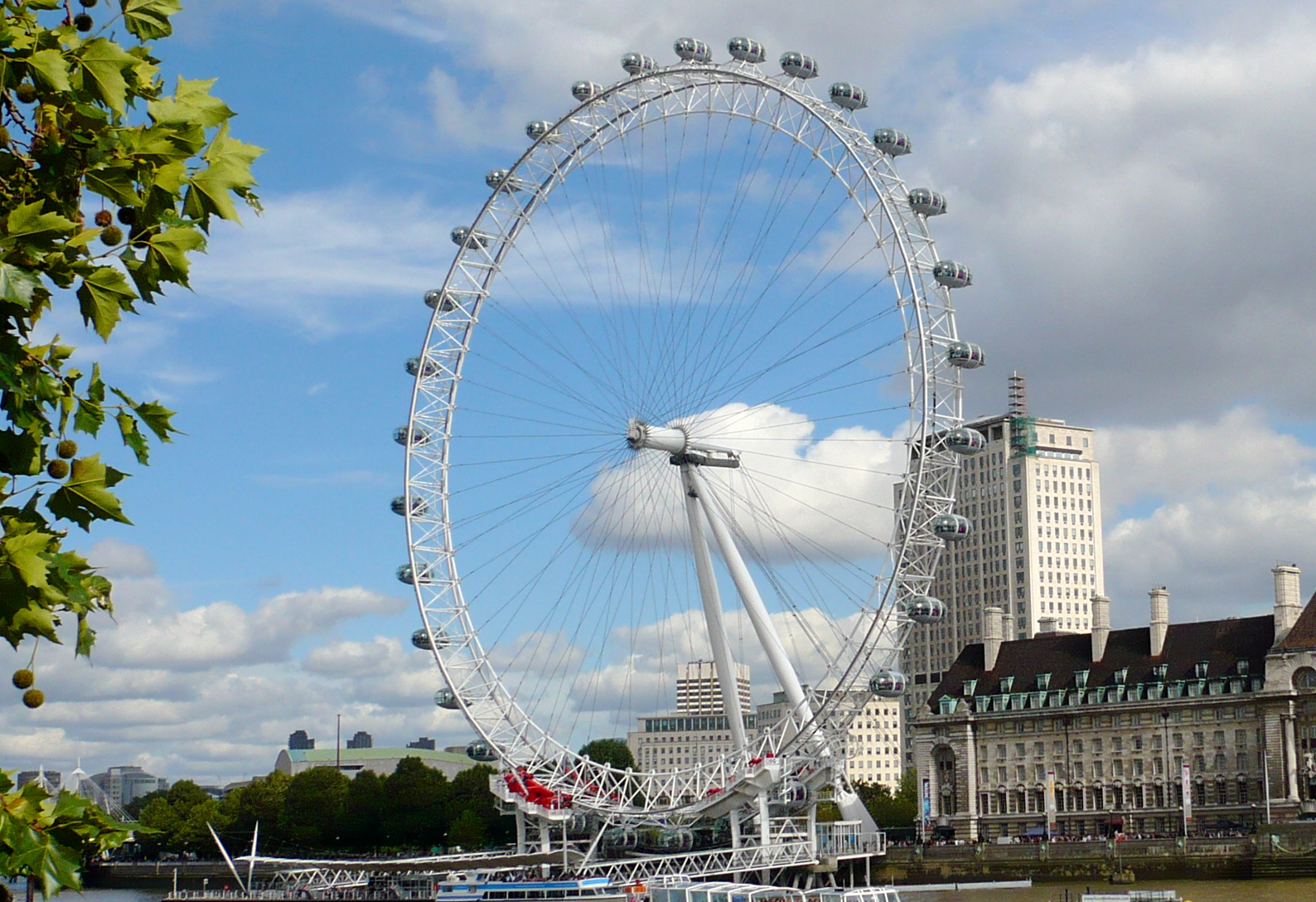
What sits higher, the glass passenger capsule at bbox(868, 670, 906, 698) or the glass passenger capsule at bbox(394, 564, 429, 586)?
the glass passenger capsule at bbox(394, 564, 429, 586)

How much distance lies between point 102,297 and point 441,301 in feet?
273

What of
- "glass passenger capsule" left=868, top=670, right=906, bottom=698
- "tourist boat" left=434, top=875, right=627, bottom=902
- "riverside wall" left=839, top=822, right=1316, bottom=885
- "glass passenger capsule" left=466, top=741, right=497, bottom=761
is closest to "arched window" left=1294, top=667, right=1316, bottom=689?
"riverside wall" left=839, top=822, right=1316, bottom=885

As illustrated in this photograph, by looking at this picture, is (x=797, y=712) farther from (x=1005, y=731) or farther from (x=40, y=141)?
(x=40, y=141)

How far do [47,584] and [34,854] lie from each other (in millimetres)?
1246

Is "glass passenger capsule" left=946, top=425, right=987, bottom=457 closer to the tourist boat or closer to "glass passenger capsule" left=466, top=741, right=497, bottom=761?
the tourist boat

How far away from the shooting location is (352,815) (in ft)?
513

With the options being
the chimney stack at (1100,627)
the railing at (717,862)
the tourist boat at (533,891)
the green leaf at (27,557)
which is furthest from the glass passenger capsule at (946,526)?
the green leaf at (27,557)

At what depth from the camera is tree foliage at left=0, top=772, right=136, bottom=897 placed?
7738 millimetres

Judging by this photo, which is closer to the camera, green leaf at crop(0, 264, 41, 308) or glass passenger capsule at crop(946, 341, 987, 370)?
green leaf at crop(0, 264, 41, 308)

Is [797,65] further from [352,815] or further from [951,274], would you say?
[352,815]

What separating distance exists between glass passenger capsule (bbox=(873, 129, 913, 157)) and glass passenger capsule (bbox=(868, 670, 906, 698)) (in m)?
23.5

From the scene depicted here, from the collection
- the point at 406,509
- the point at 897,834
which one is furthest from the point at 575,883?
the point at 897,834

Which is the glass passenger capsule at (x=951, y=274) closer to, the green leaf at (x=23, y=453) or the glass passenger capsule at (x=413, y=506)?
the glass passenger capsule at (x=413, y=506)

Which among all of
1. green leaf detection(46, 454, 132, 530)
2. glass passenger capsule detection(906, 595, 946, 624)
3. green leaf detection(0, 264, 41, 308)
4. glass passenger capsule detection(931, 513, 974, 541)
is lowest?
green leaf detection(46, 454, 132, 530)
